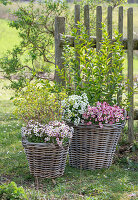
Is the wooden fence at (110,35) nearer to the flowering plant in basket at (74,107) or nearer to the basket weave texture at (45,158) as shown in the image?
the flowering plant in basket at (74,107)

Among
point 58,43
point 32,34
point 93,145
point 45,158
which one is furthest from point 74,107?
point 32,34

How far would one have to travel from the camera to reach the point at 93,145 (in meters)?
3.86

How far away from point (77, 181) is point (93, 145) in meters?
0.54

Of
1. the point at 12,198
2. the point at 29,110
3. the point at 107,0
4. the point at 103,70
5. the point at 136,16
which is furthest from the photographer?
the point at 136,16

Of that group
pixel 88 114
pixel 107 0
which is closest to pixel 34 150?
pixel 88 114

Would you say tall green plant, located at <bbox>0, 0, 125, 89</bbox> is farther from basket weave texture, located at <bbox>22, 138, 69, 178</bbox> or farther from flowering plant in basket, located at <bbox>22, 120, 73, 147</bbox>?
basket weave texture, located at <bbox>22, 138, 69, 178</bbox>

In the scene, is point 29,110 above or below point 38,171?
above

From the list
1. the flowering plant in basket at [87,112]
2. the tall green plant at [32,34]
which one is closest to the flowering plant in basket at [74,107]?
the flowering plant in basket at [87,112]

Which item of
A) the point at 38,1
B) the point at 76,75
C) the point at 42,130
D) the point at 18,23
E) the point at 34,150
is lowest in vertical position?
the point at 34,150

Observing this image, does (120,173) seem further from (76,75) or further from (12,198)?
(12,198)

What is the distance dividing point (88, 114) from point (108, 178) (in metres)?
0.78

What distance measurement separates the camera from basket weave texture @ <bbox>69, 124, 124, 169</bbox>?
12.6 feet

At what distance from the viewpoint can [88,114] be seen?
377 centimetres

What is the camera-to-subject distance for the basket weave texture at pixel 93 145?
12.6ft
